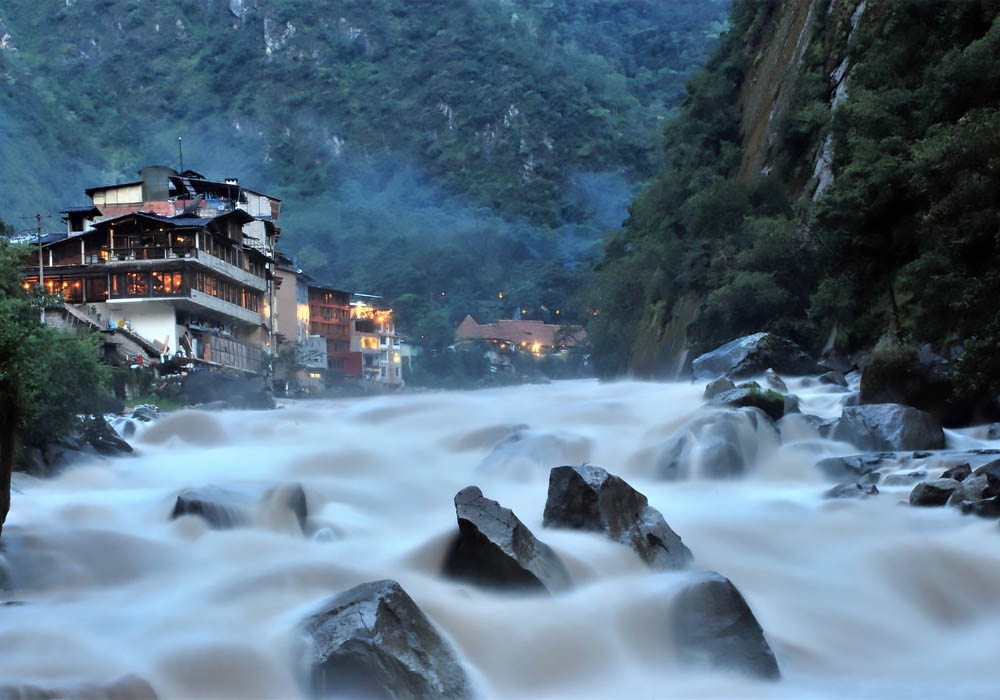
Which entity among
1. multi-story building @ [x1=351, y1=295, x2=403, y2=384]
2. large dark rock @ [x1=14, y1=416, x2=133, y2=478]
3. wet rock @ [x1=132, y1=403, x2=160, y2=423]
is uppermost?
multi-story building @ [x1=351, y1=295, x2=403, y2=384]

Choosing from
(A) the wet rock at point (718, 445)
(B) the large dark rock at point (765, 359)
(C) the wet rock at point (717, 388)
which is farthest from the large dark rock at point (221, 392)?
(A) the wet rock at point (718, 445)

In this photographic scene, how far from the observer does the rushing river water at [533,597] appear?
936 centimetres

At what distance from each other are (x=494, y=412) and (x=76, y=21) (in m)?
157

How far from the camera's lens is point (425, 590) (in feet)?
37.2

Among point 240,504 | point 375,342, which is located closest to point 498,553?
point 240,504

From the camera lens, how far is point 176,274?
53.9 metres

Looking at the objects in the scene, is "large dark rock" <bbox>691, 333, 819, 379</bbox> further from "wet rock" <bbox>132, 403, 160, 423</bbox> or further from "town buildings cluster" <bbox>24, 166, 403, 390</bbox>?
"town buildings cluster" <bbox>24, 166, 403, 390</bbox>

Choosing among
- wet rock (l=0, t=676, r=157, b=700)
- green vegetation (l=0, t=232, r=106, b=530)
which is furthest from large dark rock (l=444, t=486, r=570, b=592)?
green vegetation (l=0, t=232, r=106, b=530)

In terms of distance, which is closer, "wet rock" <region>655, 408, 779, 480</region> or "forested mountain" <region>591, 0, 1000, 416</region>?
"forested mountain" <region>591, 0, 1000, 416</region>

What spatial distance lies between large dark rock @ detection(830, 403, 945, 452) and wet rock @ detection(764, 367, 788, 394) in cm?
590

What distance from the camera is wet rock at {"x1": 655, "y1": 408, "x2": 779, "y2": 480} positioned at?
18.2 meters

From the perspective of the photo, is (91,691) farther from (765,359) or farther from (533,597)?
(765,359)

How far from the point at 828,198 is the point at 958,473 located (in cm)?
1047

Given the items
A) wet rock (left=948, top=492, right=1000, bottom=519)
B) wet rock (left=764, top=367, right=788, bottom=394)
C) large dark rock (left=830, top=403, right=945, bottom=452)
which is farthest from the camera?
wet rock (left=764, top=367, right=788, bottom=394)
